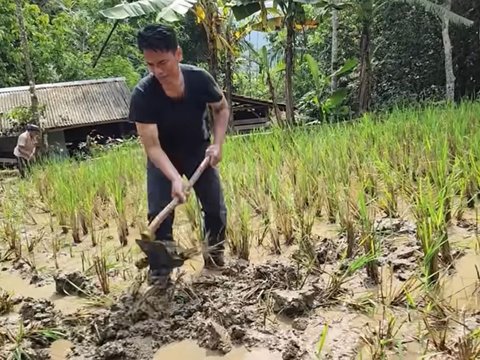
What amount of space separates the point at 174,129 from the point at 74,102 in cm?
1210

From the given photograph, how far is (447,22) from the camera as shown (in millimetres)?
10117

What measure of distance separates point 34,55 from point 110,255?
572 inches

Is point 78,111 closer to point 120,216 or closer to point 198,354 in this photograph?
point 120,216

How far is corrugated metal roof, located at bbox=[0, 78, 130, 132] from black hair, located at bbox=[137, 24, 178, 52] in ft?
36.7

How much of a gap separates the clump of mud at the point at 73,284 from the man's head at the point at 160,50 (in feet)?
3.69

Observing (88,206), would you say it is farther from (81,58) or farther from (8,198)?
(81,58)

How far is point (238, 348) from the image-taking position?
1953 millimetres

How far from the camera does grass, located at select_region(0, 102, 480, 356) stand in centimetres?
230

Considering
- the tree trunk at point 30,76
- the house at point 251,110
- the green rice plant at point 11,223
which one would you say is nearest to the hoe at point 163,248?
the green rice plant at point 11,223

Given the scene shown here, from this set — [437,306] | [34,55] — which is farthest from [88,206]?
[34,55]

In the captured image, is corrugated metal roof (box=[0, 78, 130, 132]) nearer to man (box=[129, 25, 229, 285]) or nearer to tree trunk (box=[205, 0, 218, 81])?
tree trunk (box=[205, 0, 218, 81])

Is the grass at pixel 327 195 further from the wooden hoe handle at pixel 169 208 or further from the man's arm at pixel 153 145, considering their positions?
the man's arm at pixel 153 145

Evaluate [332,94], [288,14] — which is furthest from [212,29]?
[332,94]

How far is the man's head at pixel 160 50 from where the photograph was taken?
7.80 ft
